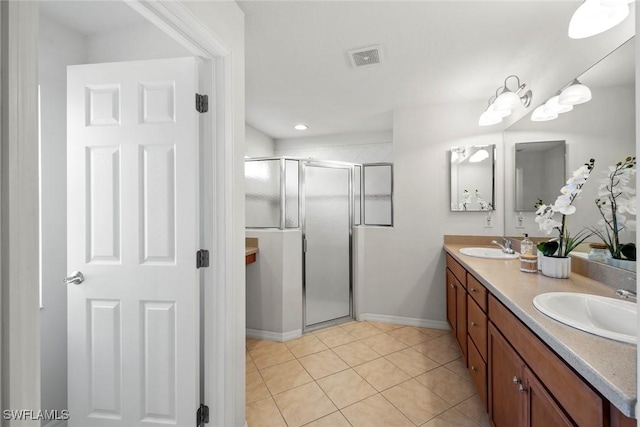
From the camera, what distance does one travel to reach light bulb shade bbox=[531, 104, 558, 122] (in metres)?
1.85

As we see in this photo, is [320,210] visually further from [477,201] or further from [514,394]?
[514,394]

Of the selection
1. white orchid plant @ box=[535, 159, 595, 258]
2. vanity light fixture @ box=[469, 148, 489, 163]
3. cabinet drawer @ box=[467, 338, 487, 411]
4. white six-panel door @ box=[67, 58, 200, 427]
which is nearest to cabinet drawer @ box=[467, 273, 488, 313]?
cabinet drawer @ box=[467, 338, 487, 411]

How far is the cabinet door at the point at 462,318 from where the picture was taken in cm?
199

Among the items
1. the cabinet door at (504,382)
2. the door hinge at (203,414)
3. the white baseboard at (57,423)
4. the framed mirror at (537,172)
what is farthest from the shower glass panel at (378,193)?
the white baseboard at (57,423)

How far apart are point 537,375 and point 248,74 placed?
8.50 feet

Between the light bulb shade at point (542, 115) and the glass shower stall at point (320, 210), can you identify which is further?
the glass shower stall at point (320, 210)

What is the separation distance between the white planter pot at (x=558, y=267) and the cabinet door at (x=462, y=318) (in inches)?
22.4

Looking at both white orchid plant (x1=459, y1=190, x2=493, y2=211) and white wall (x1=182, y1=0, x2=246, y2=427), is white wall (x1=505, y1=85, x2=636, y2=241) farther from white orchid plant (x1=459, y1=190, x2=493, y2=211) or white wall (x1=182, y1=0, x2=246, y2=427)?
white wall (x1=182, y1=0, x2=246, y2=427)

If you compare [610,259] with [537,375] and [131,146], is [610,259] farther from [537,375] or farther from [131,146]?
[131,146]

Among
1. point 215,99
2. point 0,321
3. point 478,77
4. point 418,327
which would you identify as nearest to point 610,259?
point 478,77

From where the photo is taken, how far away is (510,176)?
255 cm

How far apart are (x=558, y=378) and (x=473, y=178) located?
2.32m

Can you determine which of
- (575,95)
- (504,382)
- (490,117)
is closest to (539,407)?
(504,382)

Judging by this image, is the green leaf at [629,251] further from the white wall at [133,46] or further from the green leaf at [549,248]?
the white wall at [133,46]
